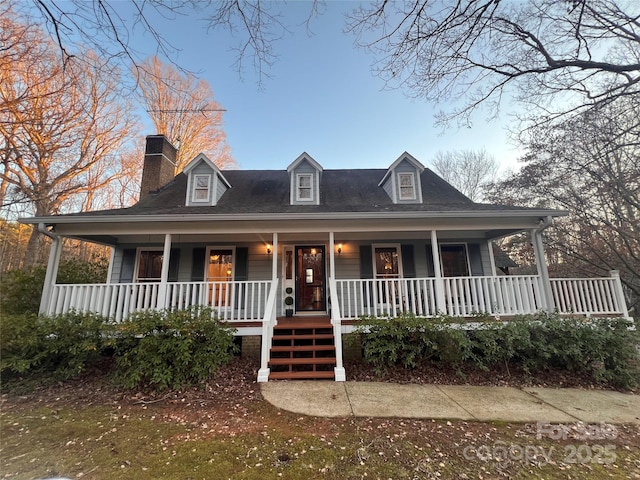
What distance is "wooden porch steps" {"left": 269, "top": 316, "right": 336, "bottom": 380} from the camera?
512cm

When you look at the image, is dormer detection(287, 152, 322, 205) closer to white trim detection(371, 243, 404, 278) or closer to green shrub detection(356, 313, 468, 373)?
white trim detection(371, 243, 404, 278)

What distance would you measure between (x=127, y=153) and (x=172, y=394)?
16093 millimetres

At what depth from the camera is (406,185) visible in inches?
346

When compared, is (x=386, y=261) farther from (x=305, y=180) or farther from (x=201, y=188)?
(x=201, y=188)

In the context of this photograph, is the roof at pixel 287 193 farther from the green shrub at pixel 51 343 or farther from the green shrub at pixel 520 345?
the green shrub at pixel 51 343

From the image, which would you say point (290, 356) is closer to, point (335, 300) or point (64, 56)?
point (335, 300)

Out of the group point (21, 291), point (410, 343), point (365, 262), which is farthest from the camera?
point (365, 262)

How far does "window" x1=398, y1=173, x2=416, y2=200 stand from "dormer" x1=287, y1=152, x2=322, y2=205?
272cm

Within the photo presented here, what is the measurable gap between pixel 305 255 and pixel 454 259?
4.67m


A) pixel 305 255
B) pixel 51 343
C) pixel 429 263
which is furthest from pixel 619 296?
pixel 51 343

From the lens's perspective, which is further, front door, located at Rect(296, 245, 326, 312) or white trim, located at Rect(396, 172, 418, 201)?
white trim, located at Rect(396, 172, 418, 201)

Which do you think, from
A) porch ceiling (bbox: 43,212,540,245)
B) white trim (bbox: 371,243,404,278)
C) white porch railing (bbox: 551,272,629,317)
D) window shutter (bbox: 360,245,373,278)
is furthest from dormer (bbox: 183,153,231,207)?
white porch railing (bbox: 551,272,629,317)

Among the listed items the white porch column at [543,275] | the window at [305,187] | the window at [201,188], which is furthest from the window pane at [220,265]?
the white porch column at [543,275]

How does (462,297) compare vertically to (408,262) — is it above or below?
below
